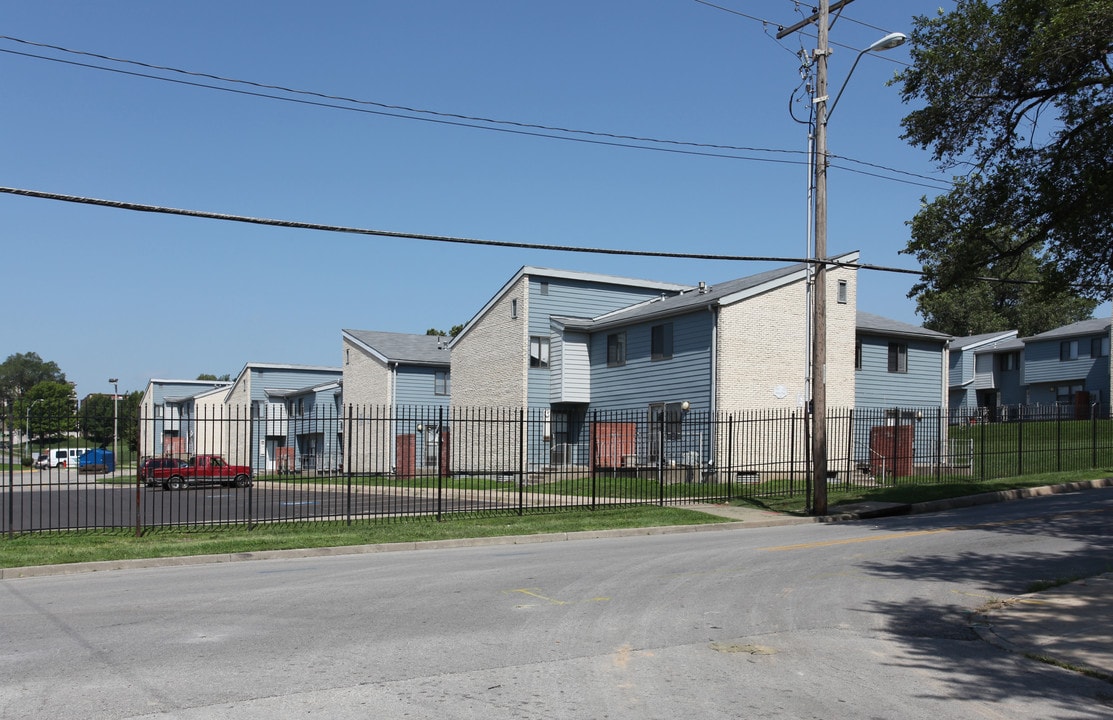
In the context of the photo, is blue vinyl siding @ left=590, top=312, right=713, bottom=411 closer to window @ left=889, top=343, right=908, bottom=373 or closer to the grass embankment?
the grass embankment

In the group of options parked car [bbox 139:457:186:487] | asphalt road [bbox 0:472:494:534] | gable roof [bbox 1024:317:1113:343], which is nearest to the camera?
asphalt road [bbox 0:472:494:534]

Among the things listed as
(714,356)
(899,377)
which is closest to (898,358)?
(899,377)

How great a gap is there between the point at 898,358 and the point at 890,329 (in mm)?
1532

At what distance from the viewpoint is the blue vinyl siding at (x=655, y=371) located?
32719 mm

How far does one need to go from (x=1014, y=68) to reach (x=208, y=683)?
1805 centimetres

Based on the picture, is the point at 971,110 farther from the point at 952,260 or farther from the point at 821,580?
the point at 821,580

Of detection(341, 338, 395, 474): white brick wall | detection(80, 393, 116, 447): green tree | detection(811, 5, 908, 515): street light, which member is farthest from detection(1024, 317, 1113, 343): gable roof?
detection(80, 393, 116, 447): green tree

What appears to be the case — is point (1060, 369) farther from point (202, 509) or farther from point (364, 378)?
point (202, 509)

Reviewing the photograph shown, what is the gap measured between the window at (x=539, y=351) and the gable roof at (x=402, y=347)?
33.8ft

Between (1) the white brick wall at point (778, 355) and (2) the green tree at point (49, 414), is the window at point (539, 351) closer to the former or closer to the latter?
(1) the white brick wall at point (778, 355)

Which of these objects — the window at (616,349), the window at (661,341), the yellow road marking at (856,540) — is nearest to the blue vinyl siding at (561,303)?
the window at (616,349)

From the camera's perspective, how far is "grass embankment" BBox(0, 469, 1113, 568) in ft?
51.3

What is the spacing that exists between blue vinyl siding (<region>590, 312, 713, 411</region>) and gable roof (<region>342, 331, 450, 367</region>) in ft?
40.1

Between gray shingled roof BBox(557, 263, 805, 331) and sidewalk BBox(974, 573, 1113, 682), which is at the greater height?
gray shingled roof BBox(557, 263, 805, 331)
